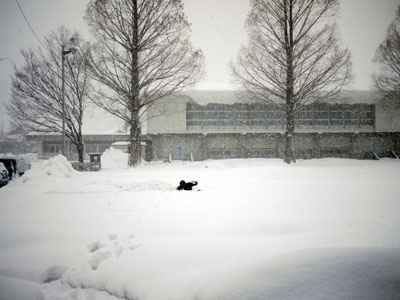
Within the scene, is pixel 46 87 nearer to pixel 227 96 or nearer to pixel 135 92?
pixel 135 92

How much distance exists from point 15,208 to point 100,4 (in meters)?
12.5

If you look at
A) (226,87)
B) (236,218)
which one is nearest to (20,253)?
(236,218)

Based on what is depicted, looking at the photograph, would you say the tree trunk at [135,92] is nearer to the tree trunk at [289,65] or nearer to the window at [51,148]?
the tree trunk at [289,65]

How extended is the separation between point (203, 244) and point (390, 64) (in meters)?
21.1

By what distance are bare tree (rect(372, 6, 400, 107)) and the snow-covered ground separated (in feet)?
50.7

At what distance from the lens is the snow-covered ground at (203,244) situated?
2.04 metres

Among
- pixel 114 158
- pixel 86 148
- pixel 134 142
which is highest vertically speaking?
pixel 134 142

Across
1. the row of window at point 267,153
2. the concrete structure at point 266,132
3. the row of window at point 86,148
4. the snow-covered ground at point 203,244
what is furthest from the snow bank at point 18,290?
the row of window at point 86,148

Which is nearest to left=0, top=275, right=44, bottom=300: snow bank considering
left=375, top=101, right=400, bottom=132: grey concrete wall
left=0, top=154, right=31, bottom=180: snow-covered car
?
left=0, top=154, right=31, bottom=180: snow-covered car

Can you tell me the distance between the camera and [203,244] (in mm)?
3584

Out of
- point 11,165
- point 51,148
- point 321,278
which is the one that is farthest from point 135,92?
point 51,148

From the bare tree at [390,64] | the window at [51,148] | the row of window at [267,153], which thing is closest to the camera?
the bare tree at [390,64]

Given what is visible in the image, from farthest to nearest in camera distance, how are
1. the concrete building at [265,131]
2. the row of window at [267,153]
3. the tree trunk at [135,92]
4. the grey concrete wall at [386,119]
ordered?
the row of window at [267,153] → the concrete building at [265,131] → the grey concrete wall at [386,119] → the tree trunk at [135,92]

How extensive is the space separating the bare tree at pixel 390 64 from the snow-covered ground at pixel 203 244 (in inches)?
609
